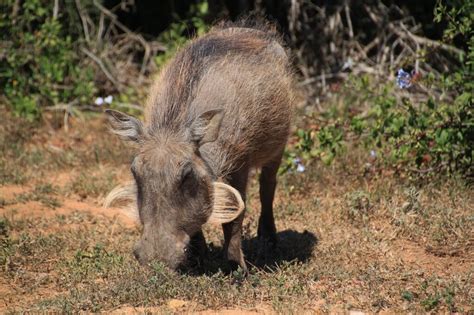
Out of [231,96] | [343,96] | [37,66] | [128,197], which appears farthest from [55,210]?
[343,96]

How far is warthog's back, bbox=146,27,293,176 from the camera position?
4230 mm

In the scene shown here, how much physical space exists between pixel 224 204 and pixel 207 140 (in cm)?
36

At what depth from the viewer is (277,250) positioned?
4.93 metres

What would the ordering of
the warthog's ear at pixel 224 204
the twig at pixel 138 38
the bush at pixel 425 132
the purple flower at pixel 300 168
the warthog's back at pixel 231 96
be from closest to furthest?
the warthog's ear at pixel 224 204 → the warthog's back at pixel 231 96 → the bush at pixel 425 132 → the purple flower at pixel 300 168 → the twig at pixel 138 38

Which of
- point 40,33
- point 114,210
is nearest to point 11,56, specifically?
point 40,33

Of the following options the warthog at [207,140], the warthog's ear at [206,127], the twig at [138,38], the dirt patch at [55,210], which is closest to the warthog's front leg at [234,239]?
the warthog at [207,140]

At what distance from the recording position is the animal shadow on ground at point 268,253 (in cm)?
459

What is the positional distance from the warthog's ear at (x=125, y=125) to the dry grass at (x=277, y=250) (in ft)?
2.45

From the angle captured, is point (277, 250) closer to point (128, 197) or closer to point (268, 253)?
point (268, 253)

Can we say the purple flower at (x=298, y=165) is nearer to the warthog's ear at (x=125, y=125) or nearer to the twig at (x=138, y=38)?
the warthog's ear at (x=125, y=125)


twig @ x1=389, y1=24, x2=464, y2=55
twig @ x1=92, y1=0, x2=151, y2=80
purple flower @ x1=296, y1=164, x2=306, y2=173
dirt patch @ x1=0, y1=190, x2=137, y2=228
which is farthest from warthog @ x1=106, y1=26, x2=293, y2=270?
twig @ x1=92, y1=0, x2=151, y2=80

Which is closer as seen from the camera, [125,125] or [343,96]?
[125,125]

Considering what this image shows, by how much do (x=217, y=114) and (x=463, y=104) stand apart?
2291mm

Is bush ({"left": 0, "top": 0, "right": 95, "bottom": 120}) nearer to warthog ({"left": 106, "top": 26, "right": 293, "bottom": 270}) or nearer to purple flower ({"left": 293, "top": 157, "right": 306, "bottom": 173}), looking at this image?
purple flower ({"left": 293, "top": 157, "right": 306, "bottom": 173})
